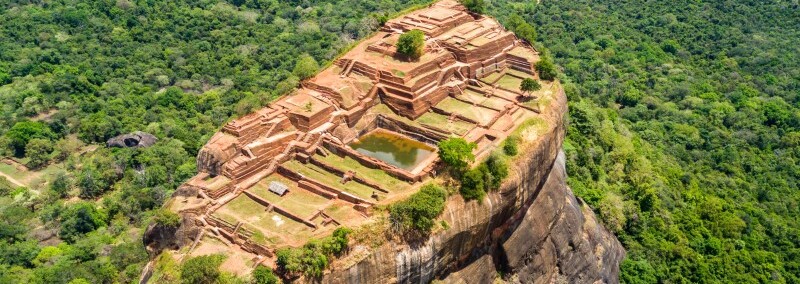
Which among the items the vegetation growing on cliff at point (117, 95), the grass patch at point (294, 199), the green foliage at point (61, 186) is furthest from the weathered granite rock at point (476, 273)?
the green foliage at point (61, 186)

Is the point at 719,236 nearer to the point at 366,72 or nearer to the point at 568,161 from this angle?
the point at 568,161

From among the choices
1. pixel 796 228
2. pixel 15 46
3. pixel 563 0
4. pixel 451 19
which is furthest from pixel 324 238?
pixel 563 0

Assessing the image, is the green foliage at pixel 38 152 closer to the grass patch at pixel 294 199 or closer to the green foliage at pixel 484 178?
the grass patch at pixel 294 199

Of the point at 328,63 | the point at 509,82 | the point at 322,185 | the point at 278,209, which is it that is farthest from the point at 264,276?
the point at 509,82

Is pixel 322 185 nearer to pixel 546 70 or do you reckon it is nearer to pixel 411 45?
pixel 411 45

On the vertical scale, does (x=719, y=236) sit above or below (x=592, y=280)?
below

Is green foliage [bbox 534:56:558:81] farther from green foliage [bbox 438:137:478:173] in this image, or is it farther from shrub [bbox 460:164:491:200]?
shrub [bbox 460:164:491:200]

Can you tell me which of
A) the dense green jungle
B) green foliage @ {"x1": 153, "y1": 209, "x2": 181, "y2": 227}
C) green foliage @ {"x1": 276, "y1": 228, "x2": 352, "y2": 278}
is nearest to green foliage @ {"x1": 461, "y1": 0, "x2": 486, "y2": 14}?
the dense green jungle

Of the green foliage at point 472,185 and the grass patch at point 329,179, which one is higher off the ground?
the green foliage at point 472,185
